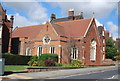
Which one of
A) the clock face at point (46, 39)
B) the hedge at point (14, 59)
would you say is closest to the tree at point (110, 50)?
the clock face at point (46, 39)

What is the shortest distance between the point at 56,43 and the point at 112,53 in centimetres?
2648

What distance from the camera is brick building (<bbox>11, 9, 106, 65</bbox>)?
38.3 metres

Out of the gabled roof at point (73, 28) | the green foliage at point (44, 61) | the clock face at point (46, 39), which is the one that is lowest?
the green foliage at point (44, 61)

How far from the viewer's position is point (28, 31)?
168ft

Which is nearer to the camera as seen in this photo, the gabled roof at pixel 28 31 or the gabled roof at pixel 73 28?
the gabled roof at pixel 73 28

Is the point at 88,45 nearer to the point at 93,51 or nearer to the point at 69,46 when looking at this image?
the point at 93,51

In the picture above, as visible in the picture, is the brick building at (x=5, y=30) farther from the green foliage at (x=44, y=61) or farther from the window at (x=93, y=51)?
the window at (x=93, y=51)

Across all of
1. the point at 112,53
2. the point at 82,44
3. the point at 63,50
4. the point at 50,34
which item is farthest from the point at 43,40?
the point at 112,53

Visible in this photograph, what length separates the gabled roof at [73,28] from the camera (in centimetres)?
4053

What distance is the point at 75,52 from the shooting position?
39.6m

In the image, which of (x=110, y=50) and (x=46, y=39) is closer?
(x=46, y=39)

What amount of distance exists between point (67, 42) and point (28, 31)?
54.6 feet

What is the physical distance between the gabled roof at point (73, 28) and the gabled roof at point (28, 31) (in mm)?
7819

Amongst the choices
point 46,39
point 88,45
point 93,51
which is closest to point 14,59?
point 46,39
